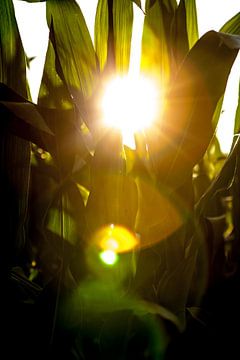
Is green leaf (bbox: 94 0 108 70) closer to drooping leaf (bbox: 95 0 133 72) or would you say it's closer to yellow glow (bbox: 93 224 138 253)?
drooping leaf (bbox: 95 0 133 72)

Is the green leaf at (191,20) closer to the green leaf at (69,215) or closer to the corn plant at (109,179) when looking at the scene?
the corn plant at (109,179)

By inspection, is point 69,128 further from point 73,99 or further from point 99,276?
point 99,276

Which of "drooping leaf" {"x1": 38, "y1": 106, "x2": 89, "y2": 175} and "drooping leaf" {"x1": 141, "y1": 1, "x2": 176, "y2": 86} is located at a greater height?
"drooping leaf" {"x1": 141, "y1": 1, "x2": 176, "y2": 86}

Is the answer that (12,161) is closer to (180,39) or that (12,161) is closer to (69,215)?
(69,215)

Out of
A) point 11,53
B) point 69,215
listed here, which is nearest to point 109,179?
point 69,215

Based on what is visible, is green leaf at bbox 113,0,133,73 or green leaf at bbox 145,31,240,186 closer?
green leaf at bbox 145,31,240,186

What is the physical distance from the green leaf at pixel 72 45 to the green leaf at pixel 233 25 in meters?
0.19

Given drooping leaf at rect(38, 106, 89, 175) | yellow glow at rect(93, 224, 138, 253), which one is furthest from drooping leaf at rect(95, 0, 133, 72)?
yellow glow at rect(93, 224, 138, 253)

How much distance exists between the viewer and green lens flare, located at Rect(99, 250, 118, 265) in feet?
1.96

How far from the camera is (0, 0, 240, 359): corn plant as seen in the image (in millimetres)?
571

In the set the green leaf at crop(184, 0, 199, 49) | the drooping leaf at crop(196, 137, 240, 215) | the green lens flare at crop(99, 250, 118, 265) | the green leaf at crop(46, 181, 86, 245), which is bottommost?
the green lens flare at crop(99, 250, 118, 265)

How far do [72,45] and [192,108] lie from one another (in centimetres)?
20

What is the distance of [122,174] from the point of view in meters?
0.61

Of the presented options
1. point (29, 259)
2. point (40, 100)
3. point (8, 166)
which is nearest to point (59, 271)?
point (8, 166)
